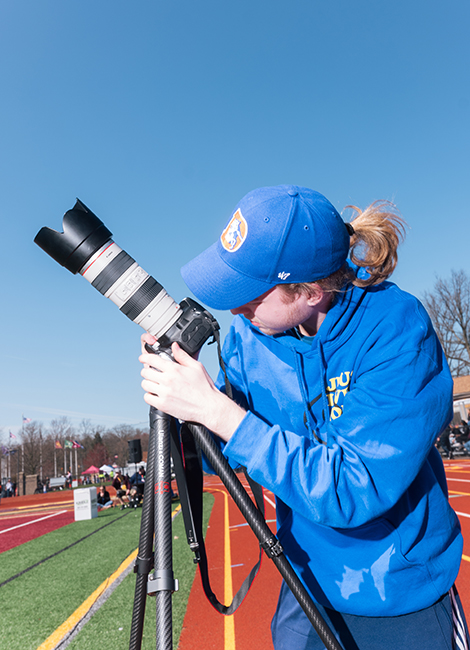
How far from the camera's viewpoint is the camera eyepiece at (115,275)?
1.41 meters

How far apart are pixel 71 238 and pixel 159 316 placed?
Answer: 393mm

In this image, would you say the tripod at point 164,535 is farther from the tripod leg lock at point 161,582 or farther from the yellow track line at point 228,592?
the yellow track line at point 228,592

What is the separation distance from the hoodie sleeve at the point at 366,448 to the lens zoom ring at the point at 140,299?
1.91ft

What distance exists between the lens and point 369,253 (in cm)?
133

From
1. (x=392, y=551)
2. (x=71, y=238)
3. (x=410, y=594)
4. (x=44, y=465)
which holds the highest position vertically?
(x=71, y=238)

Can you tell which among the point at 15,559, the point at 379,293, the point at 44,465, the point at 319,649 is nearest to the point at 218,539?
the point at 15,559

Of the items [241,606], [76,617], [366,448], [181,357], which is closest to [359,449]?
[366,448]

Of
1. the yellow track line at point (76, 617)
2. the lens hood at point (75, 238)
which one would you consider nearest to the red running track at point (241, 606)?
the yellow track line at point (76, 617)

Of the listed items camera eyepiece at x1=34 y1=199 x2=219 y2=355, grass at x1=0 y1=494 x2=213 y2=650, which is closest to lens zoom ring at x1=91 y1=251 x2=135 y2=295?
→ camera eyepiece at x1=34 y1=199 x2=219 y2=355

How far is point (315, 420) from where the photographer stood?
1288 mm

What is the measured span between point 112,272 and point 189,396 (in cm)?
58

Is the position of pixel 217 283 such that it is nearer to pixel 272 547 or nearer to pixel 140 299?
pixel 140 299

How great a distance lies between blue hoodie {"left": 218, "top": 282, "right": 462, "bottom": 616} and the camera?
3.21 ft

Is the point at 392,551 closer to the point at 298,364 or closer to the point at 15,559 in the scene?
the point at 298,364
